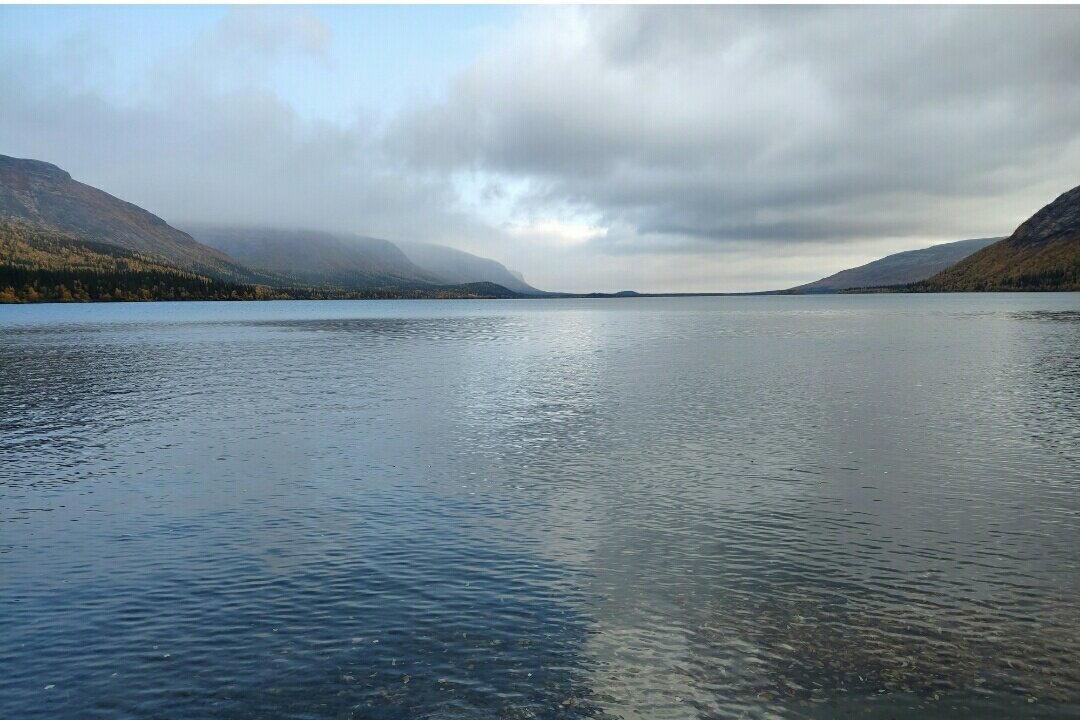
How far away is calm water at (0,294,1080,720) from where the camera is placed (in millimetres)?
16688

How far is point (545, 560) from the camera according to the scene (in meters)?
24.8

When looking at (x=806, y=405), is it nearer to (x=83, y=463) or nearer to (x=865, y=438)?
(x=865, y=438)

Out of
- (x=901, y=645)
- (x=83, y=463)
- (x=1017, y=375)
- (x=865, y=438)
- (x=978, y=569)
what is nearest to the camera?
(x=901, y=645)

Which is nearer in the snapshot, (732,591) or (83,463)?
(732,591)

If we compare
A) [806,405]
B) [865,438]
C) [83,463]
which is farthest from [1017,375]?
[83,463]

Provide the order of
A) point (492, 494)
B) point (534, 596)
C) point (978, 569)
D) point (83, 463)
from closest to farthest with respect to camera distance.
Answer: point (534, 596) → point (978, 569) → point (492, 494) → point (83, 463)

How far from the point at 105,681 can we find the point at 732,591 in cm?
1668

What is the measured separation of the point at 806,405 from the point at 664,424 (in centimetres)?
1466

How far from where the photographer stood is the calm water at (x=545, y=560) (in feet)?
54.7

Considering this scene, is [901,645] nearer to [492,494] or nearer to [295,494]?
[492,494]

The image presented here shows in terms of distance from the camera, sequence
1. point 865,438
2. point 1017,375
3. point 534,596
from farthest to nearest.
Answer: point 1017,375
point 865,438
point 534,596

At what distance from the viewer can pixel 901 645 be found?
59.9ft

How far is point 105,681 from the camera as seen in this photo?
Result: 1711cm

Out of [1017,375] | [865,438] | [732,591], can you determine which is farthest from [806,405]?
[732,591]
